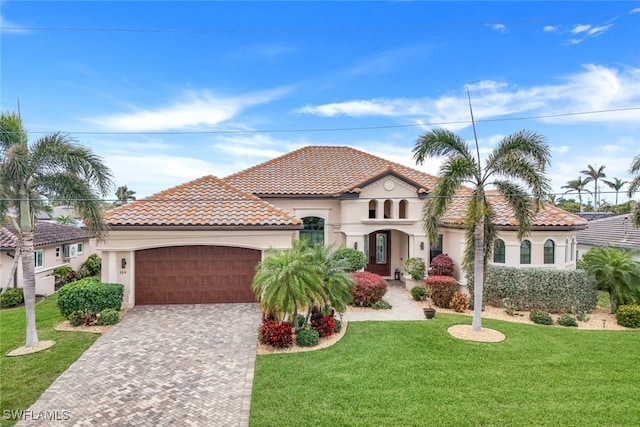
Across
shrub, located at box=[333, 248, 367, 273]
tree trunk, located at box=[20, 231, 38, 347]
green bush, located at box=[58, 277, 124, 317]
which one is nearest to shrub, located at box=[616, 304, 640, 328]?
shrub, located at box=[333, 248, 367, 273]

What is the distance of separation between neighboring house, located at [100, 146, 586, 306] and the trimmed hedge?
4.29 ft

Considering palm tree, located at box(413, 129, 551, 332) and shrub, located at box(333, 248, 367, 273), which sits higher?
palm tree, located at box(413, 129, 551, 332)

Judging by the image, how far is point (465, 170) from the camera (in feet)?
36.7

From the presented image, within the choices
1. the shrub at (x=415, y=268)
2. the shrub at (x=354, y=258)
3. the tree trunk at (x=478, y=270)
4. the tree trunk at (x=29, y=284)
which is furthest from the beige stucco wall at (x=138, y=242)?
the tree trunk at (x=478, y=270)

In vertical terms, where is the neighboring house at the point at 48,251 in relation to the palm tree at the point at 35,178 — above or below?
below

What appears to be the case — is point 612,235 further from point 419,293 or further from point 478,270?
point 478,270

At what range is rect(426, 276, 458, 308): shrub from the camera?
1483 cm

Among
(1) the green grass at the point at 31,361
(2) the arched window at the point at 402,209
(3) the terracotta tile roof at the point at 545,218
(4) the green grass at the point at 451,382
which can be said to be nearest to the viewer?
(4) the green grass at the point at 451,382

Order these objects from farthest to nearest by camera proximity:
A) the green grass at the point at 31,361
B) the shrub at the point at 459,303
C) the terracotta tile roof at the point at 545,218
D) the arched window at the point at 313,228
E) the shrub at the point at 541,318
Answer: the arched window at the point at 313,228 → the terracotta tile roof at the point at 545,218 → the shrub at the point at 459,303 → the shrub at the point at 541,318 → the green grass at the point at 31,361

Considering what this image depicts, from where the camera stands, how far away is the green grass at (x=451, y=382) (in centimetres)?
673

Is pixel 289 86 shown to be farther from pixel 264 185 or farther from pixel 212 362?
pixel 212 362

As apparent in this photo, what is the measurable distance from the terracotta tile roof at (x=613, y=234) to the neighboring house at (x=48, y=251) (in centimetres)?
3086

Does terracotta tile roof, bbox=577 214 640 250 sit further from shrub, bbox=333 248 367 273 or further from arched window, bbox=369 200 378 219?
shrub, bbox=333 248 367 273

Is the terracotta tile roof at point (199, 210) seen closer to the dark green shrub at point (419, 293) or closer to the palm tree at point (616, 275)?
the dark green shrub at point (419, 293)
